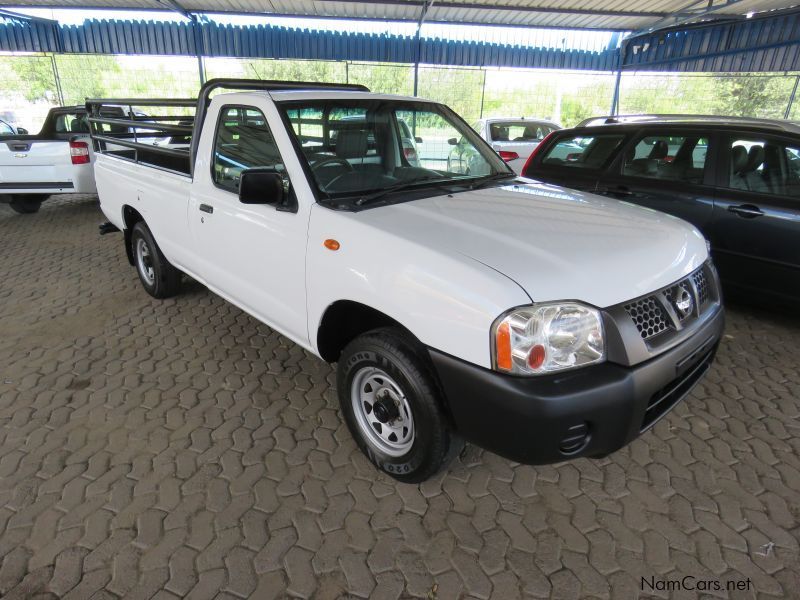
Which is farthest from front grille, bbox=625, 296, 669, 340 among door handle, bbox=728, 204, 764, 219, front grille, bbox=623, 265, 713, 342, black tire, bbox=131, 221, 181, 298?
black tire, bbox=131, 221, 181, 298

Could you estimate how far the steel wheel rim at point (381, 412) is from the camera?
2.56 m

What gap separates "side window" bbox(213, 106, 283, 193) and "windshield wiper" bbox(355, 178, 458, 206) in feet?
2.07

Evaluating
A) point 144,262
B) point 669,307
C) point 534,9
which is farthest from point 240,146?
point 534,9

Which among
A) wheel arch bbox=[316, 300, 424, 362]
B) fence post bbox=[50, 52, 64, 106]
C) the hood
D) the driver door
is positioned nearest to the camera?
the hood

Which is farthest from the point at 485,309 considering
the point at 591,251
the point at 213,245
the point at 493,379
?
the point at 213,245

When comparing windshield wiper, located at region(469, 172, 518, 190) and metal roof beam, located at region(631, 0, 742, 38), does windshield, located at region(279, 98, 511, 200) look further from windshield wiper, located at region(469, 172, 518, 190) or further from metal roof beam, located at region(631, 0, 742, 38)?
metal roof beam, located at region(631, 0, 742, 38)

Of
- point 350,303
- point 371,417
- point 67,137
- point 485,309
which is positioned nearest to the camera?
point 485,309

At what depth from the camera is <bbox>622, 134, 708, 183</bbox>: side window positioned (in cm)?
465

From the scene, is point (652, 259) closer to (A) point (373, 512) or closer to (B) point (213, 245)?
(A) point (373, 512)

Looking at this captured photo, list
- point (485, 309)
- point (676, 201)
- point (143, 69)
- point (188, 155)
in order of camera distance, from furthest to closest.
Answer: point (143, 69), point (676, 201), point (188, 155), point (485, 309)

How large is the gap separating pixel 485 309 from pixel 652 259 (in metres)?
0.97

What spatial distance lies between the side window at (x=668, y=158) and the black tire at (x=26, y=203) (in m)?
9.98

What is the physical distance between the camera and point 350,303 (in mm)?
2600

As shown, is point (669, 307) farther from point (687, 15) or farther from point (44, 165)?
point (687, 15)
